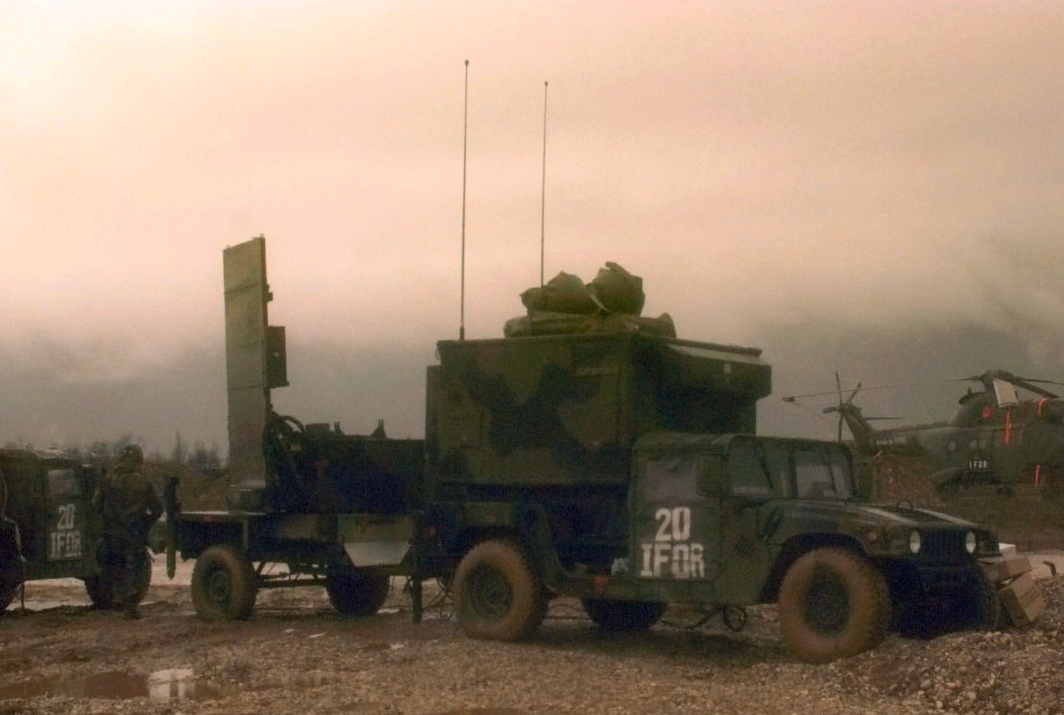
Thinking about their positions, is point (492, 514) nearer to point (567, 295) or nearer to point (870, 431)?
point (567, 295)

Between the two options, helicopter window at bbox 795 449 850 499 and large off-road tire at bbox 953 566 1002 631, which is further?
helicopter window at bbox 795 449 850 499

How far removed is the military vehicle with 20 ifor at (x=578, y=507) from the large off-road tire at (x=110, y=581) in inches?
18.3

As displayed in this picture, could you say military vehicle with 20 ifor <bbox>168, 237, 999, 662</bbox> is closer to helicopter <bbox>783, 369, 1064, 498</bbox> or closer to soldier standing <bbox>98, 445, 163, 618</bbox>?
soldier standing <bbox>98, 445, 163, 618</bbox>

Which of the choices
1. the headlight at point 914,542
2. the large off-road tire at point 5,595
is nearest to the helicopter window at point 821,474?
the headlight at point 914,542

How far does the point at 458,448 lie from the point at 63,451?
645 cm

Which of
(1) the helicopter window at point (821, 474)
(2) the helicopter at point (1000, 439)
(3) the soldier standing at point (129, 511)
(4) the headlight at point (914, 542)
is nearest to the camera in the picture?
(4) the headlight at point (914, 542)

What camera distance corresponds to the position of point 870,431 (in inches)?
1537

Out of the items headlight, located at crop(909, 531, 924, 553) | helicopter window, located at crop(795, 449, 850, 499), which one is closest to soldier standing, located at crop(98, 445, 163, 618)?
helicopter window, located at crop(795, 449, 850, 499)

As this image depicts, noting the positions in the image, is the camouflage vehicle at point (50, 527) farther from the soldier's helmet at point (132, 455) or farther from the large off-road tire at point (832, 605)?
the large off-road tire at point (832, 605)

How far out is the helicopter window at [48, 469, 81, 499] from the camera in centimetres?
1669

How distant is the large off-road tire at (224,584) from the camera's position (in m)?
14.9

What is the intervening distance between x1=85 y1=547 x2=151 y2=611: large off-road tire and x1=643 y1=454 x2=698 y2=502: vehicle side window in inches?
251

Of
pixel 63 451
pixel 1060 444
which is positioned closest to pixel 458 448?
pixel 63 451

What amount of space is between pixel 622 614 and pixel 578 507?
56.3 inches
